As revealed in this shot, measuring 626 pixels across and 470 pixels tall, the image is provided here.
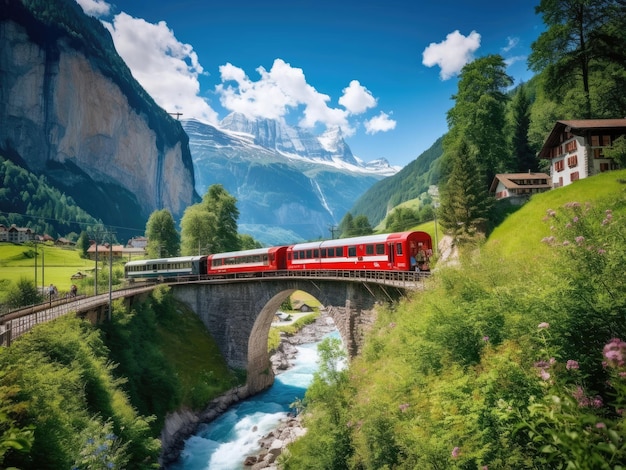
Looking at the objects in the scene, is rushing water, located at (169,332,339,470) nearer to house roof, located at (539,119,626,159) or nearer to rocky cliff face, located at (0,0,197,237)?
house roof, located at (539,119,626,159)

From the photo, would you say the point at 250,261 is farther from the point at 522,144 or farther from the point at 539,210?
the point at 522,144

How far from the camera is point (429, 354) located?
43.2ft

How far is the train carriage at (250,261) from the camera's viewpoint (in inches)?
1538

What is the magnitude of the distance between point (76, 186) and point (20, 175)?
24.9 metres

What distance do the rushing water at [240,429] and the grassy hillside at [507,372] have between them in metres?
10.4

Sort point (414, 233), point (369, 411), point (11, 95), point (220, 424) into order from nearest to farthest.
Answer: point (369, 411)
point (414, 233)
point (220, 424)
point (11, 95)

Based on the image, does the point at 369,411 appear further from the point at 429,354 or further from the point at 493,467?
the point at 493,467

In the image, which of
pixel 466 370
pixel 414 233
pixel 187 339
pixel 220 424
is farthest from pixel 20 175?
pixel 466 370

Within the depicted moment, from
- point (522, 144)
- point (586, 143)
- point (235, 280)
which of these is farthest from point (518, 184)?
point (235, 280)

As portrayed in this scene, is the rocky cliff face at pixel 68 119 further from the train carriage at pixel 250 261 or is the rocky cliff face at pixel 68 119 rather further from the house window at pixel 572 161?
the house window at pixel 572 161

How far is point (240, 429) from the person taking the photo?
31.7 meters

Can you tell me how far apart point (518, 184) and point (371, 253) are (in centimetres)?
3111

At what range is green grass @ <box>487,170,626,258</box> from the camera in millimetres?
31109

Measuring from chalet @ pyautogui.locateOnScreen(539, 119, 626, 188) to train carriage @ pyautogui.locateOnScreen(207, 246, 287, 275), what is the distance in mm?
29872
